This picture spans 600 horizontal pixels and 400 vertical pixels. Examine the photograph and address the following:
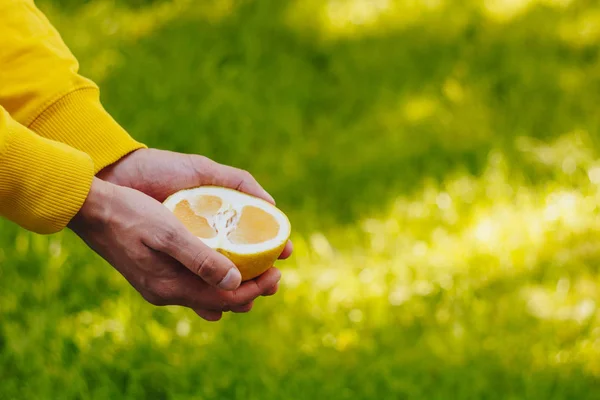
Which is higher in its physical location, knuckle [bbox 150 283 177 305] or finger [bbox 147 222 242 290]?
finger [bbox 147 222 242 290]

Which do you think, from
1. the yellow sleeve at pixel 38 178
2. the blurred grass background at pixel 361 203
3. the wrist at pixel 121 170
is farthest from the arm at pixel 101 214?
the blurred grass background at pixel 361 203

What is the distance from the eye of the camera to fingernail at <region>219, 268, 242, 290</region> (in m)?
1.60

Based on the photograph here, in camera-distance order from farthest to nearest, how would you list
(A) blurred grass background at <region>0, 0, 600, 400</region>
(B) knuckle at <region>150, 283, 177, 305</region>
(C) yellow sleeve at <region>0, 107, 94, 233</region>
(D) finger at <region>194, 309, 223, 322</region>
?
(A) blurred grass background at <region>0, 0, 600, 400</region> → (D) finger at <region>194, 309, 223, 322</region> → (B) knuckle at <region>150, 283, 177, 305</region> → (C) yellow sleeve at <region>0, 107, 94, 233</region>

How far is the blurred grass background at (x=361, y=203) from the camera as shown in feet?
7.61

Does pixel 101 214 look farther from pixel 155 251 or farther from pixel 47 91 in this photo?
pixel 47 91

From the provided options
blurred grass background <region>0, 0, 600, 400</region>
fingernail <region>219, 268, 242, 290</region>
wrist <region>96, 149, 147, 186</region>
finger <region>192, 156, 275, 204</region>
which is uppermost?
fingernail <region>219, 268, 242, 290</region>

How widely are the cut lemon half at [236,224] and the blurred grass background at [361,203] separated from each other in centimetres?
60

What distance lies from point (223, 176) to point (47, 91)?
0.45 m

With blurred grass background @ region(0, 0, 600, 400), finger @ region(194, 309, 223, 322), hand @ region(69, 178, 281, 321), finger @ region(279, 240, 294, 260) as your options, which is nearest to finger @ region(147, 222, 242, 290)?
hand @ region(69, 178, 281, 321)

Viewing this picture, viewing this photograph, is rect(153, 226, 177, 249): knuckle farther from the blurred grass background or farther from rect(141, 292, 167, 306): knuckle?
the blurred grass background

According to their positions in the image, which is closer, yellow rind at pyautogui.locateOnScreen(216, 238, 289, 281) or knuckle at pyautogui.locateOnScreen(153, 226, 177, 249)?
knuckle at pyautogui.locateOnScreen(153, 226, 177, 249)

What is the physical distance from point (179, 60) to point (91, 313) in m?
1.55

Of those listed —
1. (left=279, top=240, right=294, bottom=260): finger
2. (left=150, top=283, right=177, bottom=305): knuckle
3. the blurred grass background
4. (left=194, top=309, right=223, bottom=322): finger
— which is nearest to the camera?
(left=150, top=283, right=177, bottom=305): knuckle

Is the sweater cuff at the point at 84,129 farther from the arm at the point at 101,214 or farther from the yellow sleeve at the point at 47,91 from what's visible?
the arm at the point at 101,214
